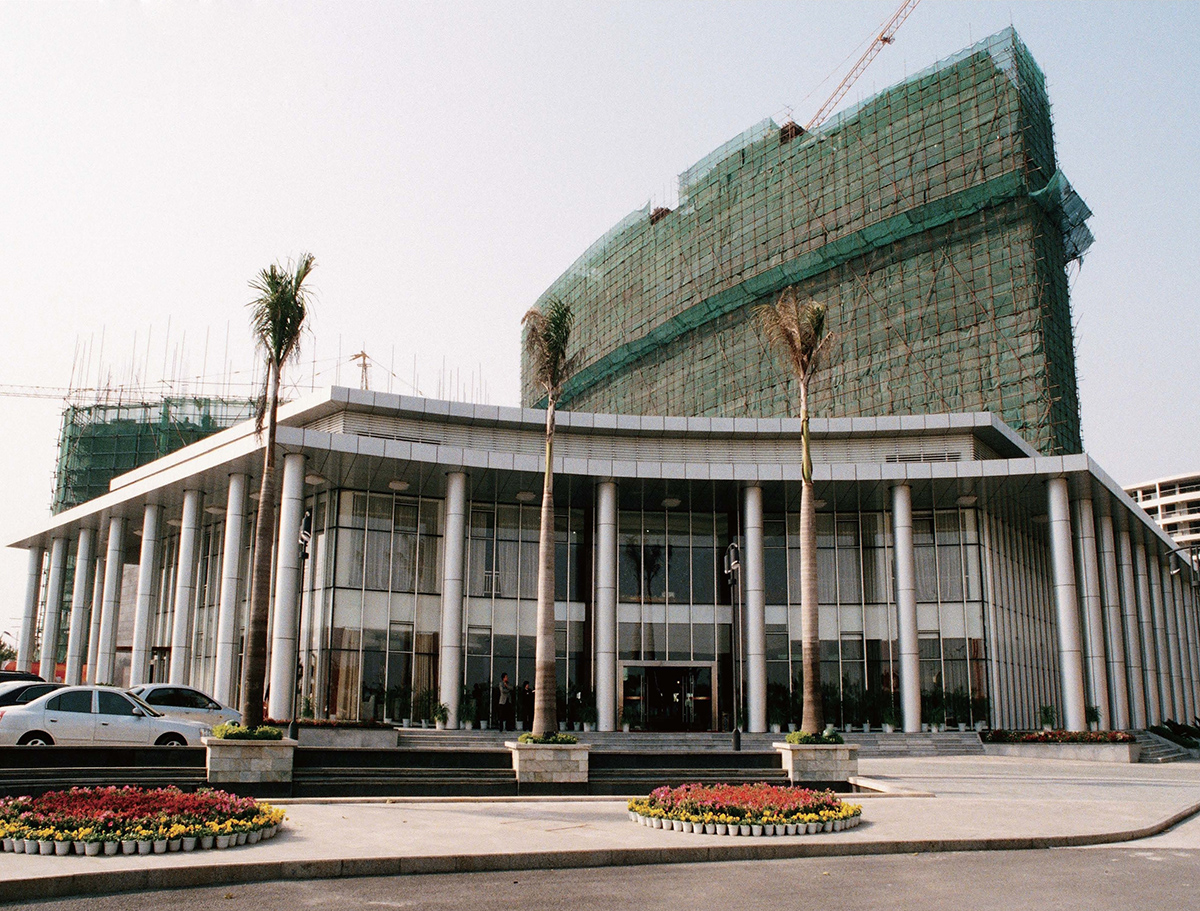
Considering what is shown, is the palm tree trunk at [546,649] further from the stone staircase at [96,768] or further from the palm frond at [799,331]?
the stone staircase at [96,768]

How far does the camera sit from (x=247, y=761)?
18969 millimetres

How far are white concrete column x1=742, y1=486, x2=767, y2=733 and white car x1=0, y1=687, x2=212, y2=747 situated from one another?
1967 cm

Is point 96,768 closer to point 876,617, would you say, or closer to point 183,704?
point 183,704

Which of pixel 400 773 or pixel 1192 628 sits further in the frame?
pixel 1192 628

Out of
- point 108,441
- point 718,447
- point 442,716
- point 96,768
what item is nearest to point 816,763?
point 96,768

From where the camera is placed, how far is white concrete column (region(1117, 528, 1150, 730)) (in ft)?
143

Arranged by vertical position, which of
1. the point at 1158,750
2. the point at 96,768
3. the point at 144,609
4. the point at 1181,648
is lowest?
the point at 1158,750

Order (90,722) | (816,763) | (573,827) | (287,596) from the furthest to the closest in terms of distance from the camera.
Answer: (287,596) < (90,722) < (816,763) < (573,827)

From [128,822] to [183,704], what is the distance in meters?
14.5

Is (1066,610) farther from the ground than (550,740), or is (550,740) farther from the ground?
(1066,610)

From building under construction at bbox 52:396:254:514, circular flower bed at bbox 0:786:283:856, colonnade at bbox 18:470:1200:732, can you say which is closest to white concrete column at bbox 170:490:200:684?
colonnade at bbox 18:470:1200:732

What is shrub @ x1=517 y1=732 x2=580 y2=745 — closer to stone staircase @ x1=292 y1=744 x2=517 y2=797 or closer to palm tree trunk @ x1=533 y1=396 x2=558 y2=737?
palm tree trunk @ x1=533 y1=396 x2=558 y2=737

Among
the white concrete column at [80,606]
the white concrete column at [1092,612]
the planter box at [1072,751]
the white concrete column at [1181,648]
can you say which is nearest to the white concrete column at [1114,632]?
the white concrete column at [1092,612]

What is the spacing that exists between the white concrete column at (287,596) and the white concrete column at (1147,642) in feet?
120
